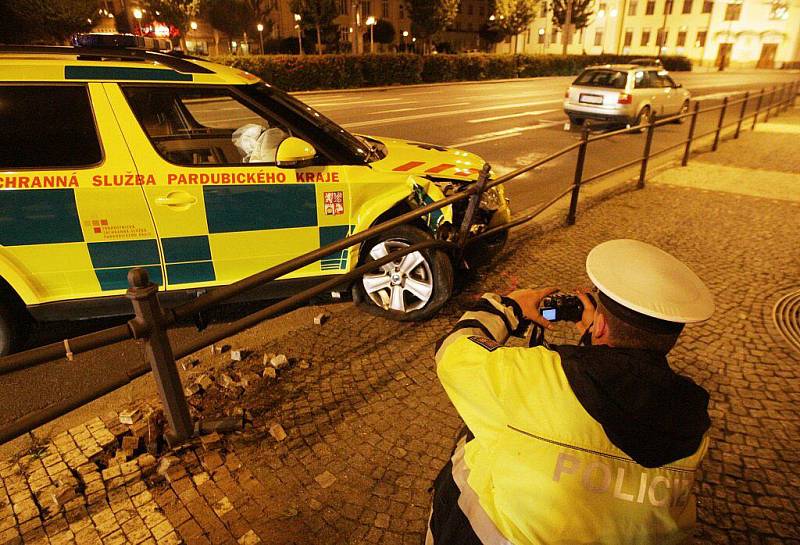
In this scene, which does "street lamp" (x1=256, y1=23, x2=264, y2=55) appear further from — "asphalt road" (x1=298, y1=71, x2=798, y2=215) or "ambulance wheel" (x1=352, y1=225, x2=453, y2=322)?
"ambulance wheel" (x1=352, y1=225, x2=453, y2=322)

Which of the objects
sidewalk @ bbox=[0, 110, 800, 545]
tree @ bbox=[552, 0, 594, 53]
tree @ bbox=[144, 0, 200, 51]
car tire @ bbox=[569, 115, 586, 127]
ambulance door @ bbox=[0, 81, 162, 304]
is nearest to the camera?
sidewalk @ bbox=[0, 110, 800, 545]

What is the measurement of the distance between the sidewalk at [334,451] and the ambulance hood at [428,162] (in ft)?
3.36

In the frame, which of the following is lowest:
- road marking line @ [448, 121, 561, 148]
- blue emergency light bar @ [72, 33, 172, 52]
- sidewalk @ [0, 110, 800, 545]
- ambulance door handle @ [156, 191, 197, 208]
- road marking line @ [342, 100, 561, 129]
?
sidewalk @ [0, 110, 800, 545]

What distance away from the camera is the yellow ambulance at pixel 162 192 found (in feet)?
10.1

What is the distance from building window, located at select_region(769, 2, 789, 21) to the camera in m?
56.3

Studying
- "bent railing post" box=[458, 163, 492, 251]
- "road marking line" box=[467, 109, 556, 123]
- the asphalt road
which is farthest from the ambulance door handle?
"road marking line" box=[467, 109, 556, 123]

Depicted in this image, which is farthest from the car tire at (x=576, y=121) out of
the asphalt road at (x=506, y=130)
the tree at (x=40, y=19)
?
the tree at (x=40, y=19)

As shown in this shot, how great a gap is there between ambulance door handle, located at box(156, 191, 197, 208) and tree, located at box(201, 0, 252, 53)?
166 feet

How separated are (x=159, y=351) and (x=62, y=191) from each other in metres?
1.56

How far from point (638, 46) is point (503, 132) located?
68031 mm

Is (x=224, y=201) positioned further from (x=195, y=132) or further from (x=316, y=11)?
(x=316, y=11)

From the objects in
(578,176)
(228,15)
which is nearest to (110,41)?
(578,176)

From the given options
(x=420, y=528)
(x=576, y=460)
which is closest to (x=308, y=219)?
(x=420, y=528)

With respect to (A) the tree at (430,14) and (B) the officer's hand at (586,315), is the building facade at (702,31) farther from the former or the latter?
(B) the officer's hand at (586,315)
